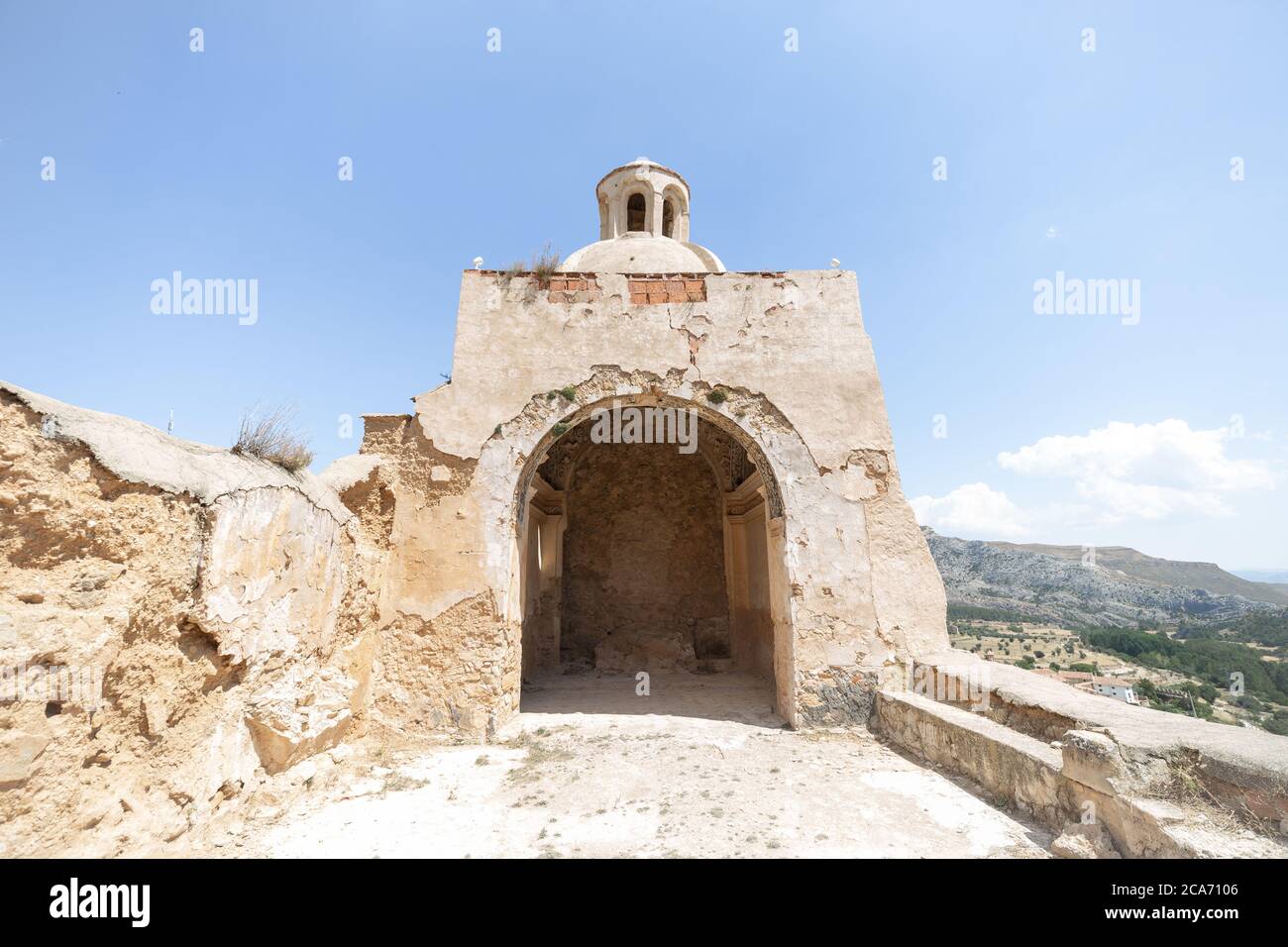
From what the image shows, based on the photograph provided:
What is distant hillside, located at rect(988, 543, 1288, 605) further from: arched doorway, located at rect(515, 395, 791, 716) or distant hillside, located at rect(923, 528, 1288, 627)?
arched doorway, located at rect(515, 395, 791, 716)

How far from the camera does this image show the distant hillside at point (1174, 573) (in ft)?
254

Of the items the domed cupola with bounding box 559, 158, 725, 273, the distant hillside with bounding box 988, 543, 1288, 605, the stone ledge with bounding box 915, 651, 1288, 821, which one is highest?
the domed cupola with bounding box 559, 158, 725, 273

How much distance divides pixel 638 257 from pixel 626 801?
8801 mm

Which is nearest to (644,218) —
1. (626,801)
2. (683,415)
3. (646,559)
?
(683,415)

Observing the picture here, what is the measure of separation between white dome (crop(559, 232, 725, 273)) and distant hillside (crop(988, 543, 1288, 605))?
244 ft

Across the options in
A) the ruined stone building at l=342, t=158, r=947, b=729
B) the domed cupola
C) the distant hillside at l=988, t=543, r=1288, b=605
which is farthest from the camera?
the distant hillside at l=988, t=543, r=1288, b=605

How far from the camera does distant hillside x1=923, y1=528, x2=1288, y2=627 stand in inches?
2190

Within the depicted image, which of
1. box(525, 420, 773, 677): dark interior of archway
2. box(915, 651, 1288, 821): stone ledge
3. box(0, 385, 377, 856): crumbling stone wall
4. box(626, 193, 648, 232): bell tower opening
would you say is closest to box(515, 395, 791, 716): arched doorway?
box(525, 420, 773, 677): dark interior of archway

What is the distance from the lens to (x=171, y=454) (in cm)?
362

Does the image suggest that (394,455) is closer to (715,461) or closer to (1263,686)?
(715,461)

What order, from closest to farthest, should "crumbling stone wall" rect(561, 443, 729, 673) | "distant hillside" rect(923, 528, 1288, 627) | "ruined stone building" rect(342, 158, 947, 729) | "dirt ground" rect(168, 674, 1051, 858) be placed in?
1. "dirt ground" rect(168, 674, 1051, 858)
2. "ruined stone building" rect(342, 158, 947, 729)
3. "crumbling stone wall" rect(561, 443, 729, 673)
4. "distant hillside" rect(923, 528, 1288, 627)

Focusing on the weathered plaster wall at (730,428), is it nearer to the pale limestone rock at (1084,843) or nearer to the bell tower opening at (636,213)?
the pale limestone rock at (1084,843)

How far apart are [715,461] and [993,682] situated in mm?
6228

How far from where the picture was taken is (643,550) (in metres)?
11.7
